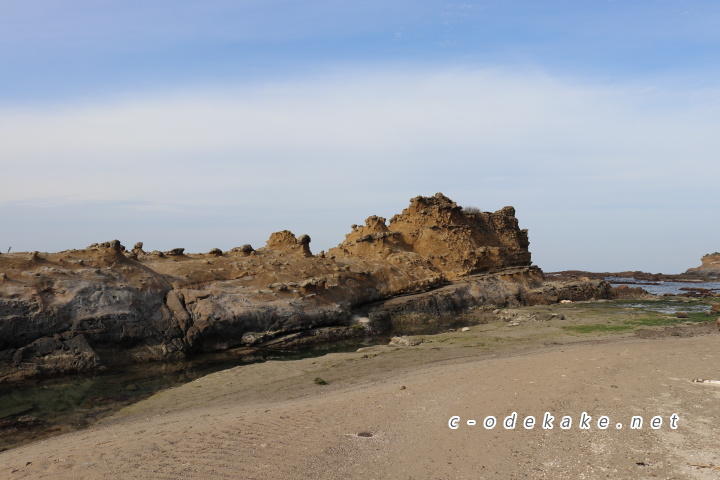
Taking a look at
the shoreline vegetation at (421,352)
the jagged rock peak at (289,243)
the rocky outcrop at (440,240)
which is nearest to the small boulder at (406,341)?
the shoreline vegetation at (421,352)

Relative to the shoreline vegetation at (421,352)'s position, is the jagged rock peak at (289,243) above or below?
above

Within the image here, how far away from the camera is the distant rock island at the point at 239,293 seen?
15586 mm

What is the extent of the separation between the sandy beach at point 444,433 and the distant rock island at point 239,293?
650 centimetres

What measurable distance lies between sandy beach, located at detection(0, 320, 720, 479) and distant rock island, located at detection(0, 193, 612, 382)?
6.50 meters

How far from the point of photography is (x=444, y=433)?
6.46m

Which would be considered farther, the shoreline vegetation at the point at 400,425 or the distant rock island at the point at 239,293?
the distant rock island at the point at 239,293

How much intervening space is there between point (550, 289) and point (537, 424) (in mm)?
26985

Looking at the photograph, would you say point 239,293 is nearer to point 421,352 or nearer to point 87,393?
point 87,393

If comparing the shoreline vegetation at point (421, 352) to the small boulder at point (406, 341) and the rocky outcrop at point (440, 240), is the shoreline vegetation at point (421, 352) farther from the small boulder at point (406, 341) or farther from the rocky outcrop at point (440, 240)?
the rocky outcrop at point (440, 240)

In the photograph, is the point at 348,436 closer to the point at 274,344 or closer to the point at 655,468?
the point at 655,468

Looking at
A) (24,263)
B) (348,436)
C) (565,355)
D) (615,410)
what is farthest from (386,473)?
(24,263)

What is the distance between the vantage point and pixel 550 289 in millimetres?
31828

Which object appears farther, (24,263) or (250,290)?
(250,290)

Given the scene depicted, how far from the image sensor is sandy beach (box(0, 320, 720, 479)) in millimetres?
5445
